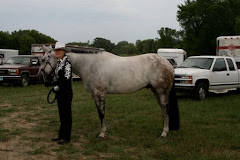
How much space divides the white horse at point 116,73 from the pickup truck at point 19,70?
1131cm

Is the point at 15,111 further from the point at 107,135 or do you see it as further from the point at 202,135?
the point at 202,135

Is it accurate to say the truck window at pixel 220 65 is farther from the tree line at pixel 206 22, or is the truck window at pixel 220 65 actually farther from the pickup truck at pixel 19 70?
the tree line at pixel 206 22

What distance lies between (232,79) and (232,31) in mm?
30804

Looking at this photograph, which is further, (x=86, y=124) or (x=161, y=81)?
(x=86, y=124)

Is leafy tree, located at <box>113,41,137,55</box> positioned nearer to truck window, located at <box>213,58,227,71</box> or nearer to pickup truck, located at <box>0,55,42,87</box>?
pickup truck, located at <box>0,55,42,87</box>

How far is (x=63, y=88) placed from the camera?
586 cm

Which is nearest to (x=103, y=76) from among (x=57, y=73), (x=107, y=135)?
(x=57, y=73)

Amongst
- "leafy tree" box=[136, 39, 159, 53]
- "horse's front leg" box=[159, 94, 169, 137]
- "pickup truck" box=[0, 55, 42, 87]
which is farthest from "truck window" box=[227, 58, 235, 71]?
"leafy tree" box=[136, 39, 159, 53]

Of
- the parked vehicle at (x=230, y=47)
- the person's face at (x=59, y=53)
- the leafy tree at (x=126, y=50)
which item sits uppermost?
the leafy tree at (x=126, y=50)

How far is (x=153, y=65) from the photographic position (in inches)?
255

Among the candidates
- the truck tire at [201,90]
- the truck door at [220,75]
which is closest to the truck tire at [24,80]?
the truck tire at [201,90]

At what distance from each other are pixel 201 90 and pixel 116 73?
682 centimetres

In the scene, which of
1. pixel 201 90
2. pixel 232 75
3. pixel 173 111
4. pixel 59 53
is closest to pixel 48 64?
pixel 59 53

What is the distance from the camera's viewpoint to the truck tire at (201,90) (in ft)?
39.0
